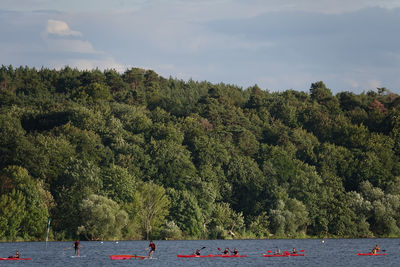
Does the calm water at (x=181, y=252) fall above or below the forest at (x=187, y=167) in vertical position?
below

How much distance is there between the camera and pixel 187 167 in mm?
136750

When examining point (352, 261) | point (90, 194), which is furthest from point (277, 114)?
point (352, 261)

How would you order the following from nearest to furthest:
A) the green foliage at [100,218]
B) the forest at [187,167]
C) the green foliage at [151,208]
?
the green foliage at [100,218] < the forest at [187,167] < the green foliage at [151,208]

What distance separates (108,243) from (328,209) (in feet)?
154

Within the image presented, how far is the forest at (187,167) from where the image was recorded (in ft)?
375

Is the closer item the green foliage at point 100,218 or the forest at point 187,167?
the green foliage at point 100,218

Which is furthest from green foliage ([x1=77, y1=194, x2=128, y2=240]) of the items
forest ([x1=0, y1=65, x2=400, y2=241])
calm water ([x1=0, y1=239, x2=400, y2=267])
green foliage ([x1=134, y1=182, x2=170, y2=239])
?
green foliage ([x1=134, y1=182, x2=170, y2=239])

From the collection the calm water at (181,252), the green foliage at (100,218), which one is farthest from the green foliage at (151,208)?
the calm water at (181,252)

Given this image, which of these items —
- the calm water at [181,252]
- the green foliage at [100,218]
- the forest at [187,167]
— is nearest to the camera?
the calm water at [181,252]

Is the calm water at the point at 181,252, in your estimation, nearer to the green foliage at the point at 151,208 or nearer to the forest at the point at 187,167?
the forest at the point at 187,167

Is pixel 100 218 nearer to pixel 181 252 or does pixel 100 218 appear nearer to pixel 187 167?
pixel 181 252

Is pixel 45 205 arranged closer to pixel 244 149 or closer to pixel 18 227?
pixel 18 227

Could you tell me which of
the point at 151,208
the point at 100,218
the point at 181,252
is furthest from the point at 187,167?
the point at 181,252

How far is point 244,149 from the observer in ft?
518
